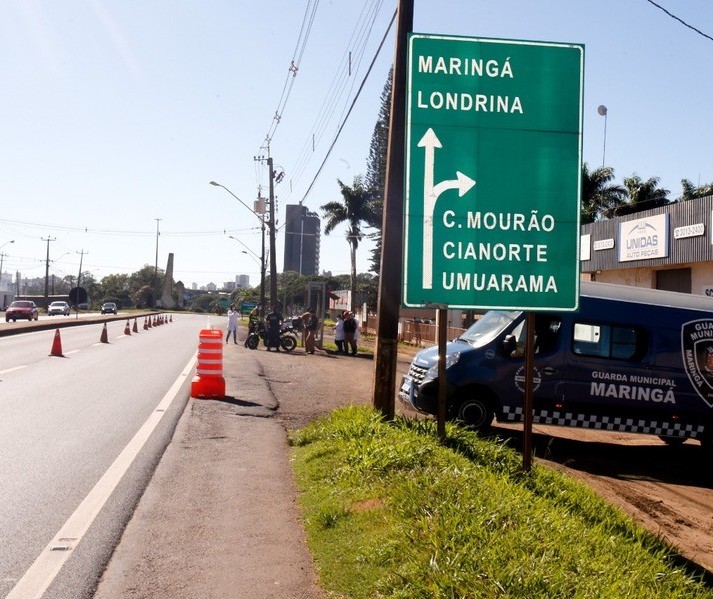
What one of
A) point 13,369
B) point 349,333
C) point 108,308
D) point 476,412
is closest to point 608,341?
point 476,412

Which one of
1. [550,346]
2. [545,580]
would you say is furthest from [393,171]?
[545,580]

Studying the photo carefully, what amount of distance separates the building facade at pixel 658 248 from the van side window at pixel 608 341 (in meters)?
14.2

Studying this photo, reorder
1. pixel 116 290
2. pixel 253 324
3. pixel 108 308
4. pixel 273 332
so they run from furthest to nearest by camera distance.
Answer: pixel 116 290 < pixel 108 308 < pixel 253 324 < pixel 273 332

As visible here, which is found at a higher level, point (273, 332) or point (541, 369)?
point (541, 369)

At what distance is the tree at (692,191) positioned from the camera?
4791 cm

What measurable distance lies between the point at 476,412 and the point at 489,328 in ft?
4.46

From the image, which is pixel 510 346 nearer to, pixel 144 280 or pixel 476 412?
pixel 476 412

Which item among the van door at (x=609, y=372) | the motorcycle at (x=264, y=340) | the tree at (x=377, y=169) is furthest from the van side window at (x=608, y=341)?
the tree at (x=377, y=169)

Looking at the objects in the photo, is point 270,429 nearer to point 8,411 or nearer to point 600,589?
point 8,411

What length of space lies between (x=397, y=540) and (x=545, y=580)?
112 cm

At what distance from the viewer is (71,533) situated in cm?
598

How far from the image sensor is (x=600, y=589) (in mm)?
4281

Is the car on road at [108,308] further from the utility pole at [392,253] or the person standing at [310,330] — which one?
the utility pole at [392,253]

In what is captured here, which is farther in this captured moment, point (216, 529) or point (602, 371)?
point (602, 371)
